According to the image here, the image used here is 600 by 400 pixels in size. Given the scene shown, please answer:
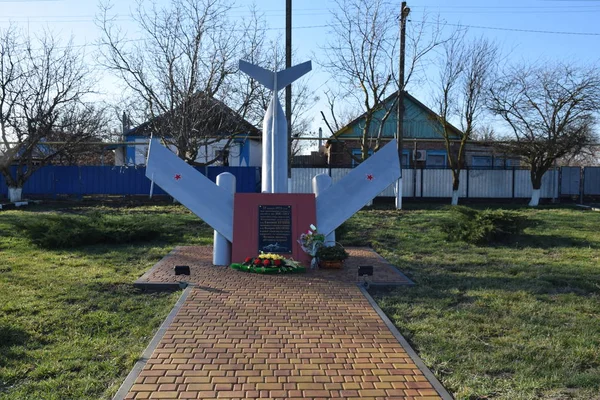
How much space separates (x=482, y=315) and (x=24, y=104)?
20.0 m

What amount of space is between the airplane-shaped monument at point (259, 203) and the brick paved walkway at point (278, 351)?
1.89 meters

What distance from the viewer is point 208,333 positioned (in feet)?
17.4

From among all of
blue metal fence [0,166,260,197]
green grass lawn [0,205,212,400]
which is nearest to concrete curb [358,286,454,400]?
green grass lawn [0,205,212,400]

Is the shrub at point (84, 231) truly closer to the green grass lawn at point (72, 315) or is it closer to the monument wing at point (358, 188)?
the green grass lawn at point (72, 315)

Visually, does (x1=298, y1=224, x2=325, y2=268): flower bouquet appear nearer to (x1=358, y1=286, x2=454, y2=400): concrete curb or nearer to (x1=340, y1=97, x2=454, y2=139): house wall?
(x1=358, y1=286, x2=454, y2=400): concrete curb

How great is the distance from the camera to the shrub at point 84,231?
10.8 meters

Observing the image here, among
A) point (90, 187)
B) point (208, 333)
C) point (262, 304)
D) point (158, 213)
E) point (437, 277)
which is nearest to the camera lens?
point (208, 333)

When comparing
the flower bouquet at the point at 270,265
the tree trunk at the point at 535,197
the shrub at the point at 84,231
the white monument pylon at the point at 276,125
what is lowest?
the flower bouquet at the point at 270,265

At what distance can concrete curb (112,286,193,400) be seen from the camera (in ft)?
12.7

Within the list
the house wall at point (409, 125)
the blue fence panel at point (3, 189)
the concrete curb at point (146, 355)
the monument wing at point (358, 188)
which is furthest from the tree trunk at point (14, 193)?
the concrete curb at point (146, 355)

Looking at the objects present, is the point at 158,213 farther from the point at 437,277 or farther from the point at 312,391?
the point at 312,391

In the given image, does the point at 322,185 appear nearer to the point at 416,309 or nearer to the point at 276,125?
the point at 276,125

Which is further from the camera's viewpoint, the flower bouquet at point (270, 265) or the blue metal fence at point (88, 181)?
the blue metal fence at point (88, 181)

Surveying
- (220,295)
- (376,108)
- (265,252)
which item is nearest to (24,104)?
(376,108)
